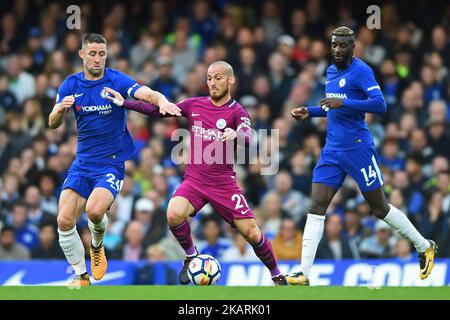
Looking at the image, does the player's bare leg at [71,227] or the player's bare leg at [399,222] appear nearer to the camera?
the player's bare leg at [71,227]

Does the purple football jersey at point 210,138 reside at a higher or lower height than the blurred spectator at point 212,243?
higher

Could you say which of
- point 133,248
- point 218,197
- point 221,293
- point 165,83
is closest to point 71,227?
point 218,197

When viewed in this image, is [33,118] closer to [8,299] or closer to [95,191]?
[95,191]

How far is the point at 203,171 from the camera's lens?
12.0 metres

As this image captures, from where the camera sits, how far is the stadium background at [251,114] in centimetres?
1600

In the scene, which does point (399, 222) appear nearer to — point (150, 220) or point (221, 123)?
point (221, 123)

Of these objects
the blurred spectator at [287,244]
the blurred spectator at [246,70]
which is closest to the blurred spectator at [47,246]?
the blurred spectator at [287,244]

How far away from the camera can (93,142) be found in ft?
39.1

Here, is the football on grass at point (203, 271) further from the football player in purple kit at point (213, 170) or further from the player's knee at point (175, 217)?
A: the player's knee at point (175, 217)

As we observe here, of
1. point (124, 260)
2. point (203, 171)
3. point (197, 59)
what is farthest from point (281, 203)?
point (203, 171)

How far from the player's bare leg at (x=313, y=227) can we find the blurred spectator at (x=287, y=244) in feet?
11.7

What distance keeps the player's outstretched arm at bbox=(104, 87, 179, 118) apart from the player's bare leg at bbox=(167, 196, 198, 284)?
0.90 meters

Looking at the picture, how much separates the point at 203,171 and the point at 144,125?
638 centimetres

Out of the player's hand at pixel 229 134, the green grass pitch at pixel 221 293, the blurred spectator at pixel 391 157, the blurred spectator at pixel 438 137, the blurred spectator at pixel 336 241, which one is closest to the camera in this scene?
the green grass pitch at pixel 221 293
